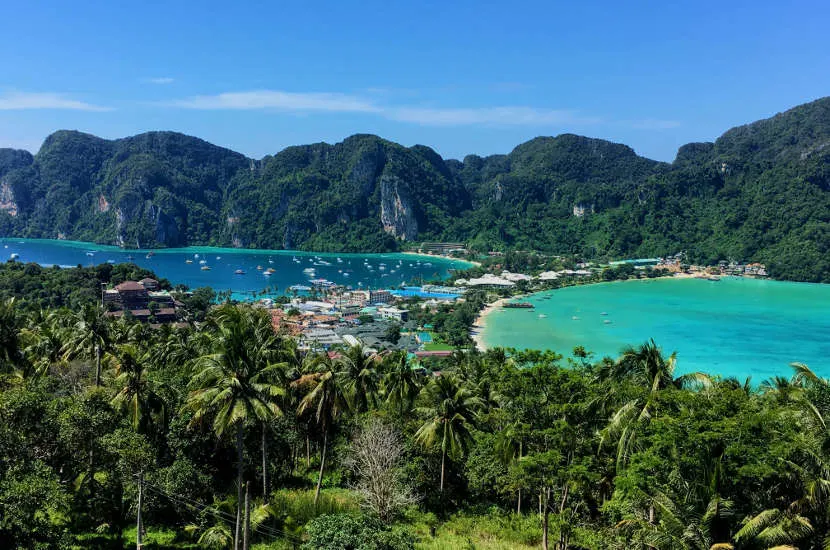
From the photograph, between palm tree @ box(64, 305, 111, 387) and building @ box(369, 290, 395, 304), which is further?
building @ box(369, 290, 395, 304)

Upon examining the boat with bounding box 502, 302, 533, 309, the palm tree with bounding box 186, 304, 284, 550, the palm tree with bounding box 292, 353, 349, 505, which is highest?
the palm tree with bounding box 186, 304, 284, 550

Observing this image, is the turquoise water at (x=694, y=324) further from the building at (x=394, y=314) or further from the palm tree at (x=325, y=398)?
the palm tree at (x=325, y=398)

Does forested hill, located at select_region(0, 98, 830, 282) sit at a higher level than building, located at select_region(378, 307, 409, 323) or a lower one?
higher

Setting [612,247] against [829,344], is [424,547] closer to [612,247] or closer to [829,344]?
[829,344]

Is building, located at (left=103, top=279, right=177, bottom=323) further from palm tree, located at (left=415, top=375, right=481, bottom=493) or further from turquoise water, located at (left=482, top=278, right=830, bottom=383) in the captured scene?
palm tree, located at (left=415, top=375, right=481, bottom=493)

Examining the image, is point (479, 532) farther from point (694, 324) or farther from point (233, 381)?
point (694, 324)

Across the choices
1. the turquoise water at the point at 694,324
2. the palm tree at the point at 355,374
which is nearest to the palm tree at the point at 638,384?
the palm tree at the point at 355,374

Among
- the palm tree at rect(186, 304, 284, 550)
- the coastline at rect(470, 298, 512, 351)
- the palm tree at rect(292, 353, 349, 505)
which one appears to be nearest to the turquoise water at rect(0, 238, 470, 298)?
the coastline at rect(470, 298, 512, 351)

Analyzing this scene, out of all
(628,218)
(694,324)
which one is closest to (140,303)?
(694,324)
